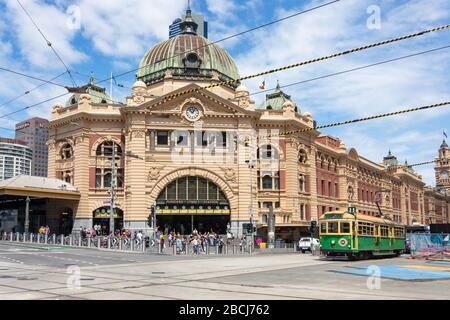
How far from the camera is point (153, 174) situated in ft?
186

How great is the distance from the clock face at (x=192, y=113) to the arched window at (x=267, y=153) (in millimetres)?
9872

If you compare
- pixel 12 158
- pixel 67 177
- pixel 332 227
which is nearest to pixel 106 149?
pixel 67 177

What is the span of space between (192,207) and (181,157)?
594 cm

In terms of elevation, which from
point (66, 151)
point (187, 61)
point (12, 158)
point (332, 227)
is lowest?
point (332, 227)

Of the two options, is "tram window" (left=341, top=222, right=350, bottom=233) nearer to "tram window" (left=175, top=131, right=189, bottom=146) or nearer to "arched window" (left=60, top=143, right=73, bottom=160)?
"tram window" (left=175, top=131, right=189, bottom=146)

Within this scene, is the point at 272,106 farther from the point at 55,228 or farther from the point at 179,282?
the point at 179,282

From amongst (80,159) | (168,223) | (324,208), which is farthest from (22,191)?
(324,208)

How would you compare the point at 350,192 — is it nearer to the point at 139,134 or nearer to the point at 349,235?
the point at 139,134

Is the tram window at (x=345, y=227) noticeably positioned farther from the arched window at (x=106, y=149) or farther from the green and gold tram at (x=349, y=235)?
the arched window at (x=106, y=149)

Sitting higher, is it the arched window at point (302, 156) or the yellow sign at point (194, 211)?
the arched window at point (302, 156)

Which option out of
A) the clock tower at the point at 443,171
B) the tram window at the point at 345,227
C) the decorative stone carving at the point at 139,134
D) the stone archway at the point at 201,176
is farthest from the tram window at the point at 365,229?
the clock tower at the point at 443,171

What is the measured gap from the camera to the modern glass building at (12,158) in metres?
80.5

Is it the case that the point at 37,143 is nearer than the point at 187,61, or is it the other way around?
the point at 187,61
